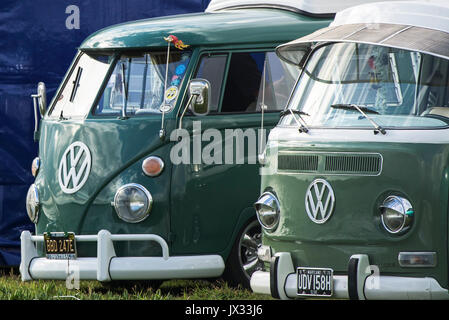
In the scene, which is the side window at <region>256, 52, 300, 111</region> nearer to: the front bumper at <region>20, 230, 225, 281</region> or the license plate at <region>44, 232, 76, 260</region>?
the front bumper at <region>20, 230, 225, 281</region>

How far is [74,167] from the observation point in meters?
9.04

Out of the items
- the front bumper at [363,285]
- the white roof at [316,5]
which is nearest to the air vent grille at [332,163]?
the front bumper at [363,285]

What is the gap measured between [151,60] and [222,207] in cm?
145

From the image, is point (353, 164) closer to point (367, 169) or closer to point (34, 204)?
point (367, 169)

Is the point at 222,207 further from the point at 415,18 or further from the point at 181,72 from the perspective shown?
the point at 415,18

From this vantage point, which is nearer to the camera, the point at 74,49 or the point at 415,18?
the point at 415,18

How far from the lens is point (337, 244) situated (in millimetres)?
7078

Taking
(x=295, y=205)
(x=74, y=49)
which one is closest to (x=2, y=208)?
(x=74, y=49)

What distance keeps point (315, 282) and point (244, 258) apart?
87.0 inches

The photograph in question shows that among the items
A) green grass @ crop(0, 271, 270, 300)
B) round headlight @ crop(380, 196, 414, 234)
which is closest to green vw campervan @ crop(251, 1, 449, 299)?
round headlight @ crop(380, 196, 414, 234)

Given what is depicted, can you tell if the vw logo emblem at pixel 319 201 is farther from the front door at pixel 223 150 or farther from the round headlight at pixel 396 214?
the front door at pixel 223 150

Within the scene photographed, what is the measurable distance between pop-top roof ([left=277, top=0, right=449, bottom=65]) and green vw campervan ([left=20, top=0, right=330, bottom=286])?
1.51 m

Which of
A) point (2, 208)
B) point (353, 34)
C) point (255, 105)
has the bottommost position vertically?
point (2, 208)

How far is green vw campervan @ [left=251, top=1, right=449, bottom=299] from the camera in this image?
6.75 m
